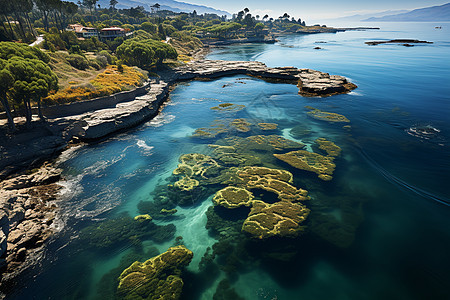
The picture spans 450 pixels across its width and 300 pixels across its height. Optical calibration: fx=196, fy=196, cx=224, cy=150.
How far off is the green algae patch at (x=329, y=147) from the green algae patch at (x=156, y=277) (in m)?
33.9

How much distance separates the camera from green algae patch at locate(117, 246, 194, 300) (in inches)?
769

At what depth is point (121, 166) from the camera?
39750mm

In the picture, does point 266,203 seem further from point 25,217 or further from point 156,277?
point 25,217

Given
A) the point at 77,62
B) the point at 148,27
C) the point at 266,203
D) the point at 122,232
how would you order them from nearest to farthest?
1. the point at 122,232
2. the point at 266,203
3. the point at 77,62
4. the point at 148,27

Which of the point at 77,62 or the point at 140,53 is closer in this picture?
the point at 77,62

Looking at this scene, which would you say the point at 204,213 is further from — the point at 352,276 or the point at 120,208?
the point at 352,276

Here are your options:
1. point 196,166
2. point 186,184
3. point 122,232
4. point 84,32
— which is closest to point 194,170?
point 196,166

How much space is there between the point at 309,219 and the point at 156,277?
67.4 feet

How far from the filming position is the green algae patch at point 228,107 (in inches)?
2580

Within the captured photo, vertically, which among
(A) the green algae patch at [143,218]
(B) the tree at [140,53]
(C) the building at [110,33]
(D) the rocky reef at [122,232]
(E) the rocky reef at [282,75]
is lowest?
(D) the rocky reef at [122,232]

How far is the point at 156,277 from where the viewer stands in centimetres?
2089

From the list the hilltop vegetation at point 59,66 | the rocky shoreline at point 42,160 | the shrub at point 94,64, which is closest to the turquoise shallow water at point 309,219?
the rocky shoreline at point 42,160

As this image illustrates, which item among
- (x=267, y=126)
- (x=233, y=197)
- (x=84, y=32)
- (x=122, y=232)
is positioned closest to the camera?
(x=122, y=232)

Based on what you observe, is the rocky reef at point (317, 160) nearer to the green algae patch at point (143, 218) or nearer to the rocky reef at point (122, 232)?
the rocky reef at point (122, 232)
